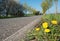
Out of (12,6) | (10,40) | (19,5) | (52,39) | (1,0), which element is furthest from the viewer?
(19,5)

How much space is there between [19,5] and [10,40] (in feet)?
152

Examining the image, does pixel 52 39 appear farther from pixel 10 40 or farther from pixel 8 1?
pixel 8 1

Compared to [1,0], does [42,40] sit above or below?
below

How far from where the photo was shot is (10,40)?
4125mm

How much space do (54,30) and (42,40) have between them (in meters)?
0.33

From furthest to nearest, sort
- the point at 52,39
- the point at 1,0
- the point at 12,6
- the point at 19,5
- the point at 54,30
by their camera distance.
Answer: the point at 19,5 < the point at 12,6 < the point at 1,0 < the point at 54,30 < the point at 52,39

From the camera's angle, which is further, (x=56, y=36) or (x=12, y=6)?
(x=12, y=6)

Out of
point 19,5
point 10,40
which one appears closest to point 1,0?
point 19,5

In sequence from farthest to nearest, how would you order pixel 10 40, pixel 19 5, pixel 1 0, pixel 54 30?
pixel 19 5 → pixel 1 0 → pixel 10 40 → pixel 54 30

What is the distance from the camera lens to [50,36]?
3.32 meters

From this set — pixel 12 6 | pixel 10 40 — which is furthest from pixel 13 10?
pixel 10 40

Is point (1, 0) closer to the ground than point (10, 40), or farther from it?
farther from it

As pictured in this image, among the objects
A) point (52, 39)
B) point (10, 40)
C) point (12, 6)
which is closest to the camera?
point (52, 39)

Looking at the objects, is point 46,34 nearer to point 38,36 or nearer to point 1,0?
point 38,36
